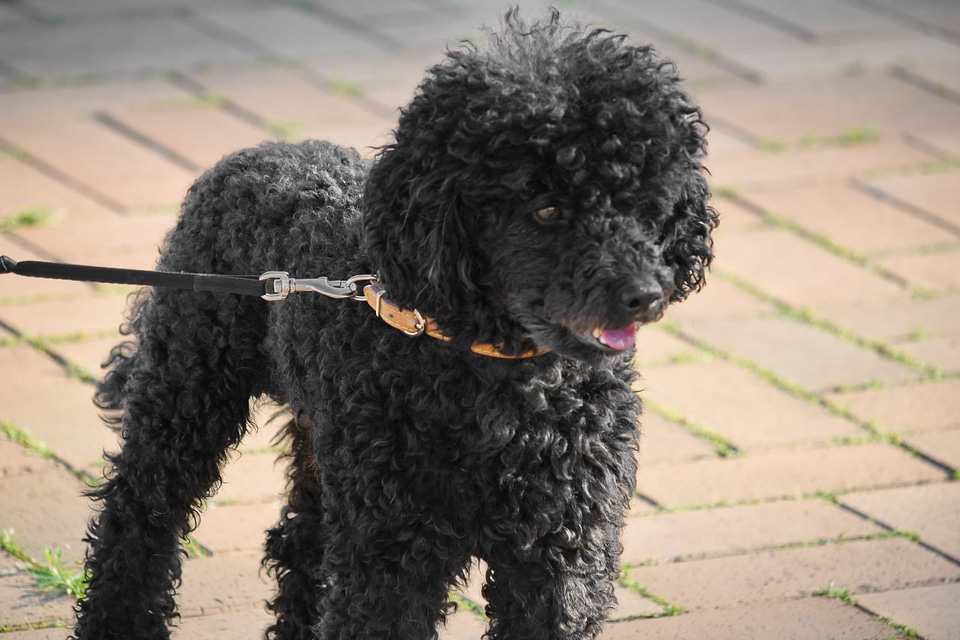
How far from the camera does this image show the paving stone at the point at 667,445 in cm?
441

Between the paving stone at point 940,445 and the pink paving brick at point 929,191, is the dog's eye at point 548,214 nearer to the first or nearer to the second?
the paving stone at point 940,445

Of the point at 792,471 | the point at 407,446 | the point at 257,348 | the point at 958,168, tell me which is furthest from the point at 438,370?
the point at 958,168

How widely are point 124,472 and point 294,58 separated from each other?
491 cm

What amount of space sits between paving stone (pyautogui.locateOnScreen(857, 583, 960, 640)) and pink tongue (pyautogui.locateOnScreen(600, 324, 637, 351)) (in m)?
1.61

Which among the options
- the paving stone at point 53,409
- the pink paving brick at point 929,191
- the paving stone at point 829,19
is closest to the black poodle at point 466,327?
the paving stone at point 53,409

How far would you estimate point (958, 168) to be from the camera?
6.73 meters

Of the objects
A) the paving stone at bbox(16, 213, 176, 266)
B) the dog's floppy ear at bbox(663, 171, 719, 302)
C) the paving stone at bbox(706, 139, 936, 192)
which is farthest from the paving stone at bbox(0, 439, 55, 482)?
the paving stone at bbox(706, 139, 936, 192)

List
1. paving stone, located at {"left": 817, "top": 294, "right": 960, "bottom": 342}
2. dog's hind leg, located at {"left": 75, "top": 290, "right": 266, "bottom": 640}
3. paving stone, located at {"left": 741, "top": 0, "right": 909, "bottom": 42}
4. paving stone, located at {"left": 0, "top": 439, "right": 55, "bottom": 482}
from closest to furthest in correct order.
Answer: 1. dog's hind leg, located at {"left": 75, "top": 290, "right": 266, "bottom": 640}
2. paving stone, located at {"left": 0, "top": 439, "right": 55, "bottom": 482}
3. paving stone, located at {"left": 817, "top": 294, "right": 960, "bottom": 342}
4. paving stone, located at {"left": 741, "top": 0, "right": 909, "bottom": 42}

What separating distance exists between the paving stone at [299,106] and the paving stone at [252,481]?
243 cm

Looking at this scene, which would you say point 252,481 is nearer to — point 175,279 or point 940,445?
point 175,279

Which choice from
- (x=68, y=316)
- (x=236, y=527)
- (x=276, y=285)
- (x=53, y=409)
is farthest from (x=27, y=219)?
(x=276, y=285)

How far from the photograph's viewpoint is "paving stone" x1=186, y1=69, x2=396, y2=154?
6.62 m

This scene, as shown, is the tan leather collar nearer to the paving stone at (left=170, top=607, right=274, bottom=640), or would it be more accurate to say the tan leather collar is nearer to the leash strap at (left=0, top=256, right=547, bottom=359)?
the leash strap at (left=0, top=256, right=547, bottom=359)

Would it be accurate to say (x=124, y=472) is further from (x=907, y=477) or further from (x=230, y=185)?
(x=907, y=477)
